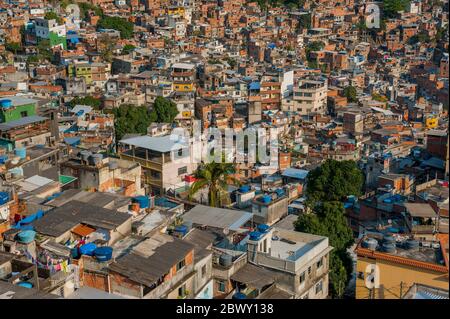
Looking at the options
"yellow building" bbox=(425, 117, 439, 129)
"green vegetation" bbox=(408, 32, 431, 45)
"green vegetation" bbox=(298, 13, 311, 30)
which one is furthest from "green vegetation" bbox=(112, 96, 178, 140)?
"green vegetation" bbox=(298, 13, 311, 30)

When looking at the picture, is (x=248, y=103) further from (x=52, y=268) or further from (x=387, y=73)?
(x=52, y=268)

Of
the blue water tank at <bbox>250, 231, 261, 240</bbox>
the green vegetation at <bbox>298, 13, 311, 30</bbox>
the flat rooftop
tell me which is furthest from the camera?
the green vegetation at <bbox>298, 13, 311, 30</bbox>

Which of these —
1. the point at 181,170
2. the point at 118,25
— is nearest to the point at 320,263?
the point at 181,170

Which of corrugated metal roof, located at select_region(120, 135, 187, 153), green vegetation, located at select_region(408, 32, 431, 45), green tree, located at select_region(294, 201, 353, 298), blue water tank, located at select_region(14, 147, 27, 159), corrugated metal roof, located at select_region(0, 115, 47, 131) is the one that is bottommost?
green tree, located at select_region(294, 201, 353, 298)

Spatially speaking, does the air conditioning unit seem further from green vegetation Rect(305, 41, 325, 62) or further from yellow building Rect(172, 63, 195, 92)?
green vegetation Rect(305, 41, 325, 62)

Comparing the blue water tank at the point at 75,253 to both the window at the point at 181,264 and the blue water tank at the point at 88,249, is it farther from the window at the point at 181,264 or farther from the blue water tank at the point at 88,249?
the window at the point at 181,264

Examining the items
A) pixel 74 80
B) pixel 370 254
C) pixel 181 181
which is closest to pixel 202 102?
pixel 74 80

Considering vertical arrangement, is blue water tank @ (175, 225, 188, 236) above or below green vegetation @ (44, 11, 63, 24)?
below

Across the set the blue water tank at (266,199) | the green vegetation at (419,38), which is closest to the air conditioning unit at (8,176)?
the blue water tank at (266,199)
